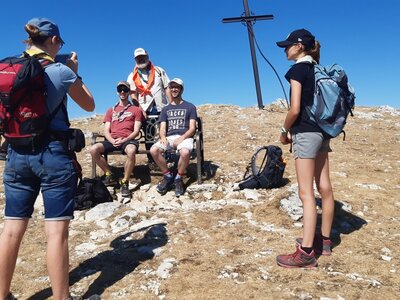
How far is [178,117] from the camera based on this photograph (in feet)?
24.3

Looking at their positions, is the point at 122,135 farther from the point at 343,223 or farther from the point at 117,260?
the point at 343,223

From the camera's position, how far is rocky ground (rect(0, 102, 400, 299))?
149 inches

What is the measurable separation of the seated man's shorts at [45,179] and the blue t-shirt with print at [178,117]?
409cm

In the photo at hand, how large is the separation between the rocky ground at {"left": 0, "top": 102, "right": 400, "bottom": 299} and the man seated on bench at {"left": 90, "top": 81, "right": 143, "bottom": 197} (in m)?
0.49

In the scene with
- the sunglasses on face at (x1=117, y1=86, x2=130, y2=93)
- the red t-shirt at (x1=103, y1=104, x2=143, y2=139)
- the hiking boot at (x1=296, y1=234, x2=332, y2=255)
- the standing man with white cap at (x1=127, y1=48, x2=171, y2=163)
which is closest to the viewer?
the hiking boot at (x1=296, y1=234, x2=332, y2=255)

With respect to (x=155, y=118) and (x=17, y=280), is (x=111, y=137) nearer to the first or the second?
(x=155, y=118)

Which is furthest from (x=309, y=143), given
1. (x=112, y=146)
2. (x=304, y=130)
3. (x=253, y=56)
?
(x=253, y=56)

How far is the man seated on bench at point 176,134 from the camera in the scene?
6899mm

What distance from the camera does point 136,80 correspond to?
818cm

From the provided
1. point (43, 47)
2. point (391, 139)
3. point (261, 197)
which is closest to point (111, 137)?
point (261, 197)

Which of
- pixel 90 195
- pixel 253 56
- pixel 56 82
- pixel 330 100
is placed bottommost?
pixel 90 195

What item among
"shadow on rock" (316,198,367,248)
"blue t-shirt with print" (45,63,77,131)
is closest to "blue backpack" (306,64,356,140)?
"shadow on rock" (316,198,367,248)

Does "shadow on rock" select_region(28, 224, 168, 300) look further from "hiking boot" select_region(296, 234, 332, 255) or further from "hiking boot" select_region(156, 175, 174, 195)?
"hiking boot" select_region(296, 234, 332, 255)

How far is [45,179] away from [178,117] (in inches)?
172
